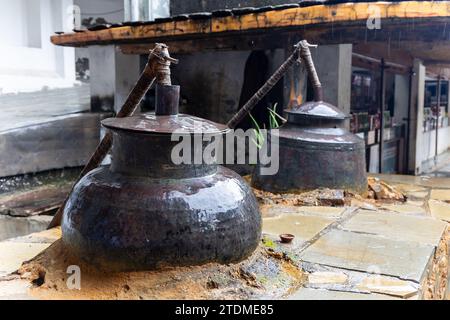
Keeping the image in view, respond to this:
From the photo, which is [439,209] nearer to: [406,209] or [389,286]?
[406,209]

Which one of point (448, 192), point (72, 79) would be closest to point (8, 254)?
point (448, 192)

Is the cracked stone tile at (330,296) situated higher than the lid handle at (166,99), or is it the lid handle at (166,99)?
the lid handle at (166,99)

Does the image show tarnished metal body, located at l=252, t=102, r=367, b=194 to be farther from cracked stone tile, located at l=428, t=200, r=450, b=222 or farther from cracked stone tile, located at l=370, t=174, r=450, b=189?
cracked stone tile, located at l=370, t=174, r=450, b=189

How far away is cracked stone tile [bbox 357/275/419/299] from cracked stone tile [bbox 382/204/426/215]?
210 cm

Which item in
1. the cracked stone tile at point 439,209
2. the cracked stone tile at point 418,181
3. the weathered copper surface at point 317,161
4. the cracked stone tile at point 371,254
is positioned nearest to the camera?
the cracked stone tile at point 371,254

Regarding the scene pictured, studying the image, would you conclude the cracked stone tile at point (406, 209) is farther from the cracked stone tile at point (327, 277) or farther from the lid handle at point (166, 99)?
the lid handle at point (166, 99)

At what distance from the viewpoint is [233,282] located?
97.3 inches

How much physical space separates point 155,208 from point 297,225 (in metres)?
1.81

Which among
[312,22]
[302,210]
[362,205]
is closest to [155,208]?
[302,210]

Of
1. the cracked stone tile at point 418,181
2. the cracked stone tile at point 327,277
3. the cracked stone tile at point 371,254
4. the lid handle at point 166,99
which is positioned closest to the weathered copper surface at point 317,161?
the cracked stone tile at point 371,254

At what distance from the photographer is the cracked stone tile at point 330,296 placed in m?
2.33

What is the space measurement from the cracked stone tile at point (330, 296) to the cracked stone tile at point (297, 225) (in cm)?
105

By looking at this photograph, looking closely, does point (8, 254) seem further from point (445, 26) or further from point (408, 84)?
point (408, 84)

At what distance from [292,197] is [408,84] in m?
9.14
